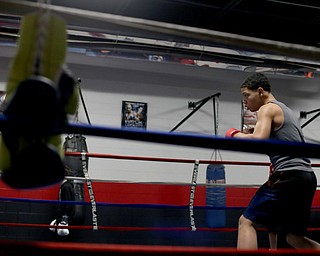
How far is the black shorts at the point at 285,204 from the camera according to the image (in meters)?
2.34

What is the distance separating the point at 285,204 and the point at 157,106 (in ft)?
11.1

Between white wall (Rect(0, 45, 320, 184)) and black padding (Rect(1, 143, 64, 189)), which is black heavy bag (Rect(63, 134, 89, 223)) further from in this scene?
black padding (Rect(1, 143, 64, 189))

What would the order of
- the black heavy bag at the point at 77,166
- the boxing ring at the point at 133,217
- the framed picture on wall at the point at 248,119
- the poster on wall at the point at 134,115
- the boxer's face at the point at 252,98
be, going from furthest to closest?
the framed picture on wall at the point at 248,119
the poster on wall at the point at 134,115
the boxing ring at the point at 133,217
the black heavy bag at the point at 77,166
the boxer's face at the point at 252,98

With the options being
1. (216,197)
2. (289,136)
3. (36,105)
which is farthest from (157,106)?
(36,105)

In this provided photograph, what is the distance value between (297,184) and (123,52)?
3.07 m

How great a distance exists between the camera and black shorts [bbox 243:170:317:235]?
2.34 meters

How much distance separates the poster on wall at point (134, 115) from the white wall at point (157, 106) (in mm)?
64

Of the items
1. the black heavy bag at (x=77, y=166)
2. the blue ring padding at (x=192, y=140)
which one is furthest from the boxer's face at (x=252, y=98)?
the black heavy bag at (x=77, y=166)

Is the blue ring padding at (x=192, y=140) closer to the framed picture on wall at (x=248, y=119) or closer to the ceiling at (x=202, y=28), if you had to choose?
the ceiling at (x=202, y=28)

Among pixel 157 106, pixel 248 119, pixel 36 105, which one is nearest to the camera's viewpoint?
pixel 36 105

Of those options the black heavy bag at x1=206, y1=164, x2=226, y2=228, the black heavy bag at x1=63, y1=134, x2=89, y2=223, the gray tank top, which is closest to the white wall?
the black heavy bag at x1=206, y1=164, x2=226, y2=228

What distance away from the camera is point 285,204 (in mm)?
2357

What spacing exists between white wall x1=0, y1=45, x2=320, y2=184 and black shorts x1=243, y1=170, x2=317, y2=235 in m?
2.93

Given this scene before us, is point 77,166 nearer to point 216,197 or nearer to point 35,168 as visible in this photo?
point 216,197
